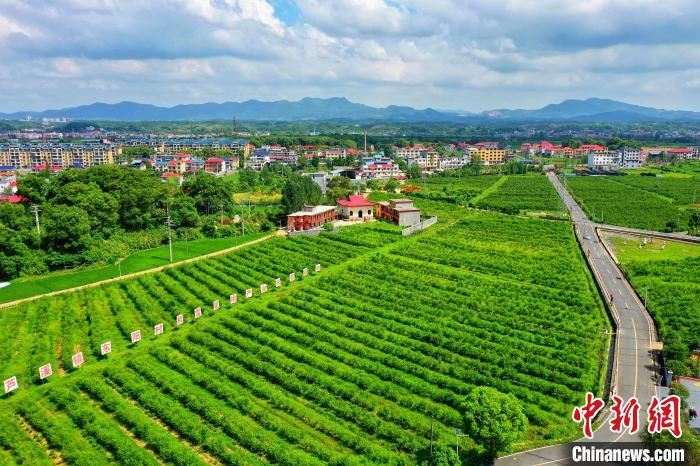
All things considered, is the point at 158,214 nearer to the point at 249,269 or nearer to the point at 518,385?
the point at 249,269

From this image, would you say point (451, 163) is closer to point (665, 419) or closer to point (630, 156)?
point (630, 156)

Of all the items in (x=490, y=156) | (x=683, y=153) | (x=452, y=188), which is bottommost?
(x=452, y=188)

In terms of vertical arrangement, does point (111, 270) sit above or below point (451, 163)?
below

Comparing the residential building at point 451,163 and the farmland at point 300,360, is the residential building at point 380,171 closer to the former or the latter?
the residential building at point 451,163

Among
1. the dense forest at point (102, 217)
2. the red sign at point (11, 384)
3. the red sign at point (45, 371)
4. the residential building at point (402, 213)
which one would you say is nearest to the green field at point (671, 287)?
the residential building at point (402, 213)

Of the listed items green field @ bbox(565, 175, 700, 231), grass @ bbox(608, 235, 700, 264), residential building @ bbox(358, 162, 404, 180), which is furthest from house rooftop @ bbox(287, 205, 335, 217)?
residential building @ bbox(358, 162, 404, 180)

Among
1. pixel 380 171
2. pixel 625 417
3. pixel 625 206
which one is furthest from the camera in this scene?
pixel 380 171

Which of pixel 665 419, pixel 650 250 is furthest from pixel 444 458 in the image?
pixel 650 250

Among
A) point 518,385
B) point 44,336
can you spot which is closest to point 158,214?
point 44,336
